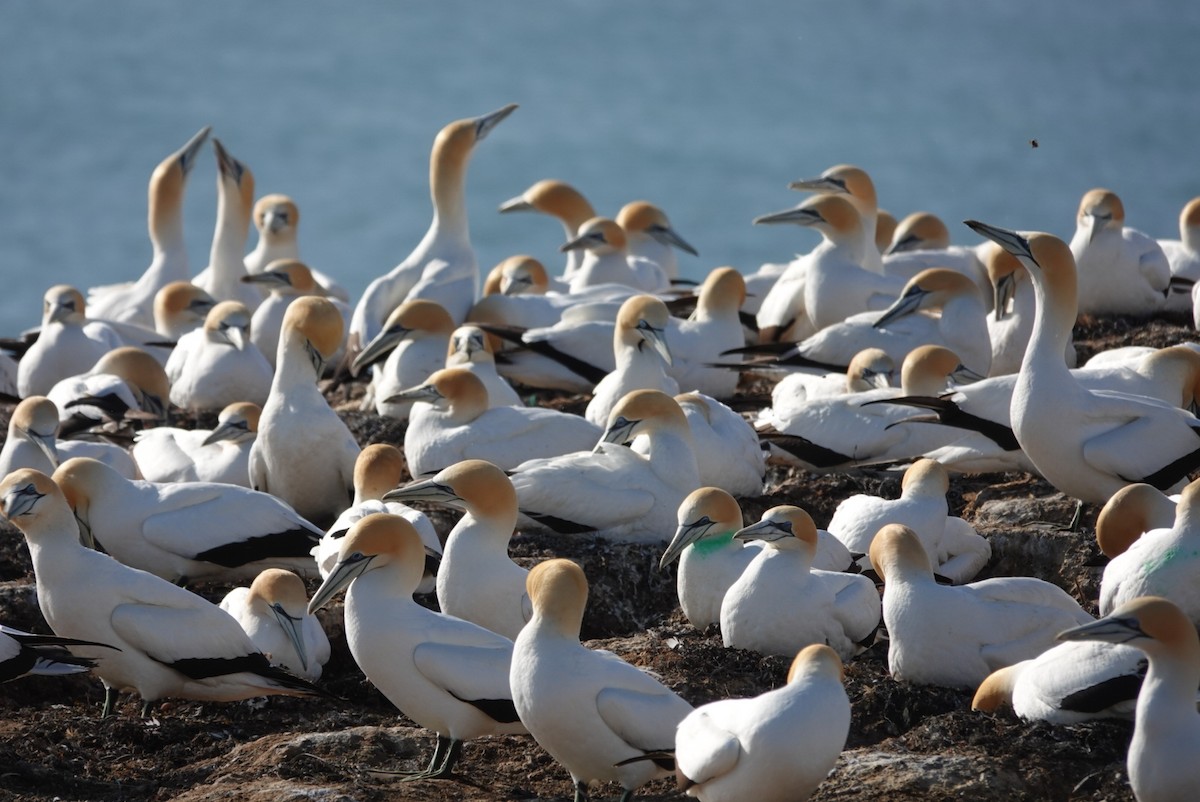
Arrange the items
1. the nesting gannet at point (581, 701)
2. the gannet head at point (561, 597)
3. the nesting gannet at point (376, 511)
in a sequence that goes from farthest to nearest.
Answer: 1. the nesting gannet at point (376, 511)
2. the gannet head at point (561, 597)
3. the nesting gannet at point (581, 701)

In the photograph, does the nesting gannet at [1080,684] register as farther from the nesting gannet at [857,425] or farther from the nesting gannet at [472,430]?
the nesting gannet at [472,430]

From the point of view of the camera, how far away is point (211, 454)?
26.0 feet

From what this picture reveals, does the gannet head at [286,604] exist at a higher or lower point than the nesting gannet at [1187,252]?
lower

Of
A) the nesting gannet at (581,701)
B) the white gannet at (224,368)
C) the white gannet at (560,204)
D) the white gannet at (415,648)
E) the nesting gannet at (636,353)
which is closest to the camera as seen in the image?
the nesting gannet at (581,701)

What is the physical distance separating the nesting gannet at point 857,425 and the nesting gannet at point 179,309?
432 cm

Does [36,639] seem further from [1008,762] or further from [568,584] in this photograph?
[1008,762]

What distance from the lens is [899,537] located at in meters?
5.51

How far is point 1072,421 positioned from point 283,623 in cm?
280

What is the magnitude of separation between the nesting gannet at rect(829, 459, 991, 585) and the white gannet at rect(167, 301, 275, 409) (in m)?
3.66

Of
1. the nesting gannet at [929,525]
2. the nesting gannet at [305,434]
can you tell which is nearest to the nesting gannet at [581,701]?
the nesting gannet at [929,525]

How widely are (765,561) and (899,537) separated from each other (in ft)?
1.36

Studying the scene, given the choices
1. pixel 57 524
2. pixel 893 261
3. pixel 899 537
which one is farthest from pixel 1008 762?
pixel 893 261

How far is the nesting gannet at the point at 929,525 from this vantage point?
625cm

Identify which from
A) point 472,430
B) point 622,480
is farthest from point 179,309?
point 622,480
